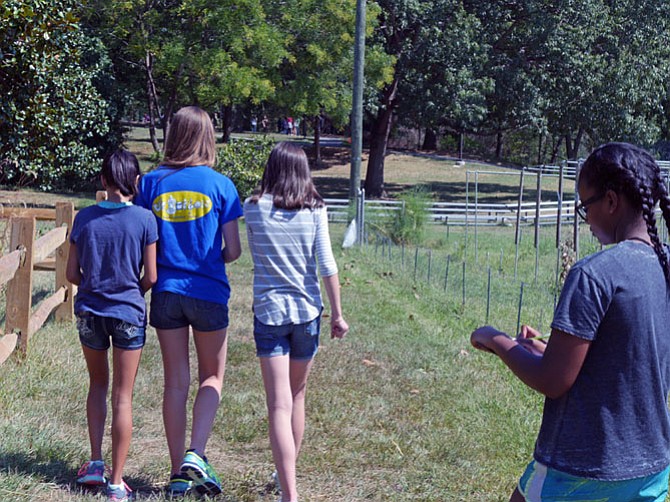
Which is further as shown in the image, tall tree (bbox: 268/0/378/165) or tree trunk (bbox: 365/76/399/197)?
tree trunk (bbox: 365/76/399/197)

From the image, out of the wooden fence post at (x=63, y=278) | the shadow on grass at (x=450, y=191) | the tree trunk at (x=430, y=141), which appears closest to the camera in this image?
the wooden fence post at (x=63, y=278)

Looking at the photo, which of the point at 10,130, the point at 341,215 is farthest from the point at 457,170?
the point at 10,130

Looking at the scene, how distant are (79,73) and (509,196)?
809 inches

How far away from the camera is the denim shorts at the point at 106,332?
13.4ft

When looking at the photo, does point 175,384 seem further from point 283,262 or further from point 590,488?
point 590,488

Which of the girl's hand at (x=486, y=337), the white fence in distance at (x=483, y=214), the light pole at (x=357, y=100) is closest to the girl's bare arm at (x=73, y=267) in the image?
the girl's hand at (x=486, y=337)

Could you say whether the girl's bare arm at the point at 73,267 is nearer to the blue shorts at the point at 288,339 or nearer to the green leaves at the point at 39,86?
the blue shorts at the point at 288,339

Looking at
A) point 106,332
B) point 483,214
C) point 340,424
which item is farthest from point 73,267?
point 483,214

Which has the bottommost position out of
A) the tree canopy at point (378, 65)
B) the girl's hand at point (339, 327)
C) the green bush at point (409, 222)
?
the green bush at point (409, 222)

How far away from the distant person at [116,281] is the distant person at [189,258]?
0.28ft

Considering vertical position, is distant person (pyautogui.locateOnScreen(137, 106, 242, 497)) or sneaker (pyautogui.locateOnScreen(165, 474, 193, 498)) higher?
distant person (pyautogui.locateOnScreen(137, 106, 242, 497))

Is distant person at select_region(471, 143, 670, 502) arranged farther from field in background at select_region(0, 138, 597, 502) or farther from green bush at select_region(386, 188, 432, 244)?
green bush at select_region(386, 188, 432, 244)

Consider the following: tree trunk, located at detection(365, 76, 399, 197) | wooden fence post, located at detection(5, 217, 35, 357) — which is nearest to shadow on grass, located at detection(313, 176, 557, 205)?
tree trunk, located at detection(365, 76, 399, 197)

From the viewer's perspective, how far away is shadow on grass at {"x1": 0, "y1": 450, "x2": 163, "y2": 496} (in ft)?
13.9
